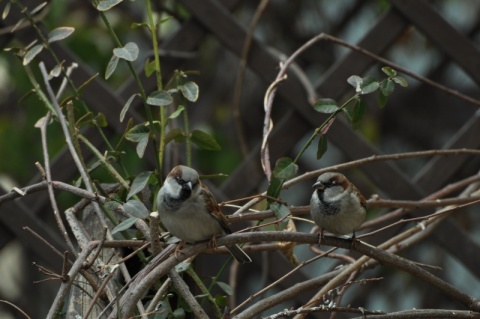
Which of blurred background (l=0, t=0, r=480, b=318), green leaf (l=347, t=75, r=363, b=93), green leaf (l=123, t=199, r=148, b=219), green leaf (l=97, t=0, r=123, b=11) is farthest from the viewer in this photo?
blurred background (l=0, t=0, r=480, b=318)

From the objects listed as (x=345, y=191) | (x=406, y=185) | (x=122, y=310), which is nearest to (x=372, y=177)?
(x=406, y=185)

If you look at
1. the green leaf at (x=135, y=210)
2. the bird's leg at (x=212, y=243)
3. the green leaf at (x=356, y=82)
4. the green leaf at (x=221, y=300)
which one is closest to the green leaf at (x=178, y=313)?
the green leaf at (x=221, y=300)

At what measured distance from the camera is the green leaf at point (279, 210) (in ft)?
6.40

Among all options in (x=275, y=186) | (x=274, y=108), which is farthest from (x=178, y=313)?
(x=274, y=108)

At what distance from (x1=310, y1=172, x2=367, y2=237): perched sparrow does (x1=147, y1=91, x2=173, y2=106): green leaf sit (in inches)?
17.3

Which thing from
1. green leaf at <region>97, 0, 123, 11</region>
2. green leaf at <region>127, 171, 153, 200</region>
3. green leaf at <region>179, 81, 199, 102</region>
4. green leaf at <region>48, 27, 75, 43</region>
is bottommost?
green leaf at <region>127, 171, 153, 200</region>

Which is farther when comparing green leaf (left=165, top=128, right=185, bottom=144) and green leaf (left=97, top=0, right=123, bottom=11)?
green leaf (left=165, top=128, right=185, bottom=144)

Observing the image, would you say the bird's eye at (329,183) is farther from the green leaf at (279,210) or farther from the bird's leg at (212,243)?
the bird's leg at (212,243)

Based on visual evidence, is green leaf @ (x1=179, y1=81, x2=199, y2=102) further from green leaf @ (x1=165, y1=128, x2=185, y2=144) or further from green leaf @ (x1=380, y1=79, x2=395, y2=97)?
green leaf @ (x1=380, y1=79, x2=395, y2=97)

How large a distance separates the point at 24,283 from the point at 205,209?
2466 millimetres

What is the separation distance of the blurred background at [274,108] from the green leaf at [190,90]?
0.83 metres

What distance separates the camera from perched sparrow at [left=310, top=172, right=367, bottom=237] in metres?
2.17

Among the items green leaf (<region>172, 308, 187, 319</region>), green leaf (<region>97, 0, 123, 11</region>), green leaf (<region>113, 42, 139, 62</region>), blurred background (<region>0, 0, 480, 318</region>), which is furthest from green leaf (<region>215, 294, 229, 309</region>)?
blurred background (<region>0, 0, 480, 318</region>)

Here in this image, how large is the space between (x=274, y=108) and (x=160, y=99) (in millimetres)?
2376
